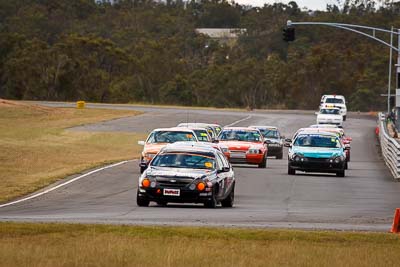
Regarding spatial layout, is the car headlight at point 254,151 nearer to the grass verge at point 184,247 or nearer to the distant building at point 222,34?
the grass verge at point 184,247

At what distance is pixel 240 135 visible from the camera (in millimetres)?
40094

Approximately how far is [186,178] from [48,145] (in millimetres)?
32273

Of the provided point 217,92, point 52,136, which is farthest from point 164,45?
point 52,136

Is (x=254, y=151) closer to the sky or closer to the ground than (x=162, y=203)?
closer to the ground

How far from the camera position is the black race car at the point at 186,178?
73.3 feet

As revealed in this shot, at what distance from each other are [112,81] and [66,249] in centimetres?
10961

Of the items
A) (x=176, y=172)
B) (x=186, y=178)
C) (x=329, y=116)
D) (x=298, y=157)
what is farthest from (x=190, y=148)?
(x=329, y=116)

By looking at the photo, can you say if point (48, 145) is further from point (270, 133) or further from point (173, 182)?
point (173, 182)

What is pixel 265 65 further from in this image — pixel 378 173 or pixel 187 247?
pixel 187 247

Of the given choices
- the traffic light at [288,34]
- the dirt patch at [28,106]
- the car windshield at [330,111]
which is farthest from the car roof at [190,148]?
the dirt patch at [28,106]

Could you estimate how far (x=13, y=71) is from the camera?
116125mm

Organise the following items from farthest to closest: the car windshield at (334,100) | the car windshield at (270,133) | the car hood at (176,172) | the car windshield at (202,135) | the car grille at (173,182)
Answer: the car windshield at (334,100), the car windshield at (270,133), the car windshield at (202,135), the car hood at (176,172), the car grille at (173,182)

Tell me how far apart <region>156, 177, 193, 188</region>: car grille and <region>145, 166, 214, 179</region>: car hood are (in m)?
0.08

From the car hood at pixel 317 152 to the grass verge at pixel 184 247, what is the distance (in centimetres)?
1762
